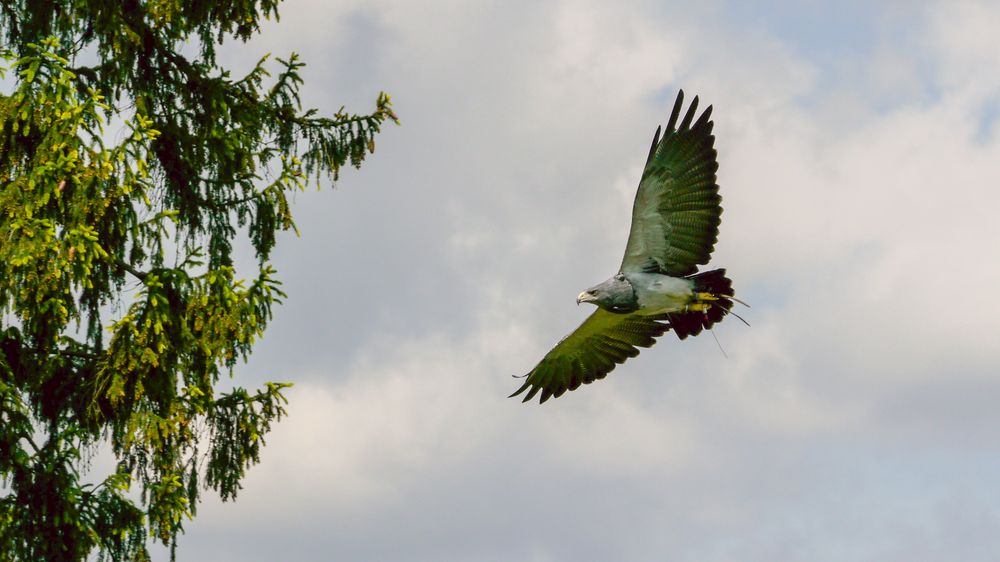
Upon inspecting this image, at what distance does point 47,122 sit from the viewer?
9.37 metres

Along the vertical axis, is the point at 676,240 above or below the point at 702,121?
below

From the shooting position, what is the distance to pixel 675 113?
9.17m

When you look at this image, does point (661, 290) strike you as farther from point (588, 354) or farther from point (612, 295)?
point (588, 354)

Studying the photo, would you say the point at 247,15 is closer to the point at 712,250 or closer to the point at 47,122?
the point at 47,122

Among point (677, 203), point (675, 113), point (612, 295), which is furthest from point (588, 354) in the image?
point (675, 113)

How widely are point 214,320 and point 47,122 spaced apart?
185 cm

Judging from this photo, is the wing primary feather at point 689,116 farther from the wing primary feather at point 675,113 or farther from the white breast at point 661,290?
the white breast at point 661,290

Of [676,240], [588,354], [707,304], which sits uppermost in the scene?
[588,354]

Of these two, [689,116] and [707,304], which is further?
[707,304]

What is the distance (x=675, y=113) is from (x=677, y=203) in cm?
64

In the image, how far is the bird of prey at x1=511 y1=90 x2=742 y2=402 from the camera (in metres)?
9.17

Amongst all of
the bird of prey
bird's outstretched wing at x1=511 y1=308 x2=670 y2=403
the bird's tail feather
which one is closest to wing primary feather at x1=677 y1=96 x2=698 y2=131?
the bird of prey

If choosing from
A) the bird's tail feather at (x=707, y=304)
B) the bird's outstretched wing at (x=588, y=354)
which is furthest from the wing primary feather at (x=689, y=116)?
the bird's outstretched wing at (x=588, y=354)

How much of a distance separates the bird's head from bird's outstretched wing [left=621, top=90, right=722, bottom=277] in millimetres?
248
